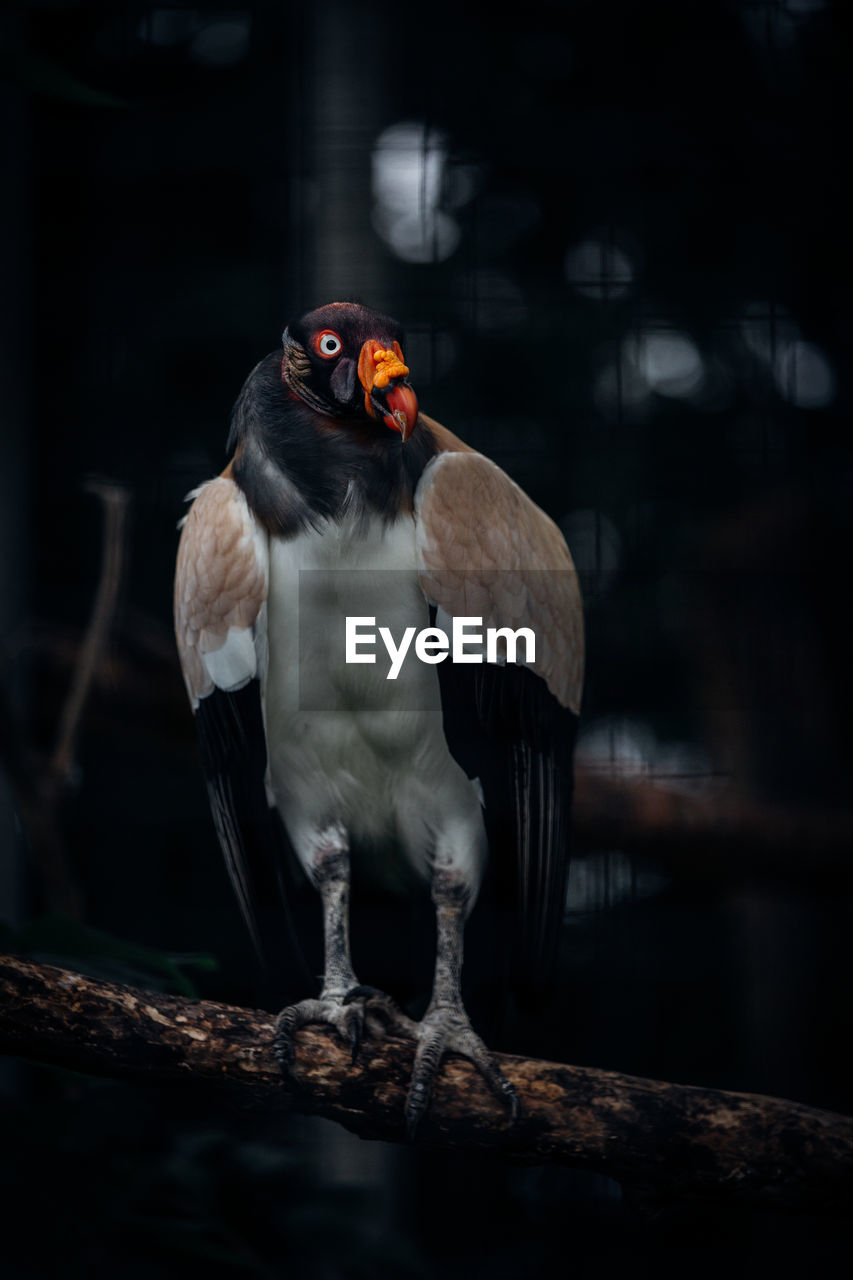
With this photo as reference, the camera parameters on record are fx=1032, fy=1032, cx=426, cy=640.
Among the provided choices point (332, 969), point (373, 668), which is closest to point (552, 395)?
point (373, 668)

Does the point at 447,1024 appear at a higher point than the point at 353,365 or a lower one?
lower

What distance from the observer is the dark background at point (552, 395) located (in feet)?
6.49

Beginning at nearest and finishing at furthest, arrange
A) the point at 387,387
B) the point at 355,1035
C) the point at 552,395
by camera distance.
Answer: the point at 387,387 < the point at 355,1035 < the point at 552,395

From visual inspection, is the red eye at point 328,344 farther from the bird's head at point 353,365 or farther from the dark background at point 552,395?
the dark background at point 552,395

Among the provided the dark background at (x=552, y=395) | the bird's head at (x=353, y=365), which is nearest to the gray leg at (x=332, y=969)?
the bird's head at (x=353, y=365)

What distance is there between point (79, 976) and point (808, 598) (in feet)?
5.72

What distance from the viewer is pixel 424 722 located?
→ 111 centimetres

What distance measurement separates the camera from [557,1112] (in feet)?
3.20

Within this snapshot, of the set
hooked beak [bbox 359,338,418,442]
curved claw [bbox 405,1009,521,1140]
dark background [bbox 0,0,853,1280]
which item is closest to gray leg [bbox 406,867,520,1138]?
curved claw [bbox 405,1009,521,1140]

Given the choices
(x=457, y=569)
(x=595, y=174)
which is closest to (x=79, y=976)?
(x=457, y=569)

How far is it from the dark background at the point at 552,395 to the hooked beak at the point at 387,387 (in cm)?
99

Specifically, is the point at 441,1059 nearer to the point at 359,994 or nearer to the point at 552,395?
Answer: the point at 359,994

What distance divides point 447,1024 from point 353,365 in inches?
25.7

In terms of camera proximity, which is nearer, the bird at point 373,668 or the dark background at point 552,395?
the bird at point 373,668
